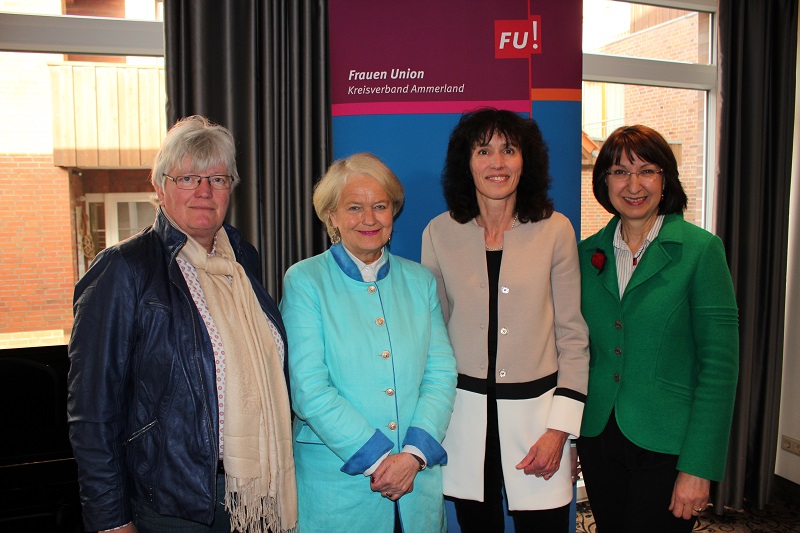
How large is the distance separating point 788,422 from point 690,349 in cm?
272

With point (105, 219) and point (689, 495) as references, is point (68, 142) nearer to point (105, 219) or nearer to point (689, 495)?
point (105, 219)

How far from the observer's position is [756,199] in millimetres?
3562

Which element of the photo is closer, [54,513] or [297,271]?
[297,271]

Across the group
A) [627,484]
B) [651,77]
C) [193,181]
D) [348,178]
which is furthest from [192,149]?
[651,77]

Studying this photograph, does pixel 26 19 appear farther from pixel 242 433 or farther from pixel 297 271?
pixel 242 433

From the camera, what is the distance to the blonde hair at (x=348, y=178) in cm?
182

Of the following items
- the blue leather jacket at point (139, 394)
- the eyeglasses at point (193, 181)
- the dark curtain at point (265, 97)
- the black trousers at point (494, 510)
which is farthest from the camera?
the dark curtain at point (265, 97)

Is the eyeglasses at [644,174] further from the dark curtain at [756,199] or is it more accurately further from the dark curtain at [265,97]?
the dark curtain at [756,199]

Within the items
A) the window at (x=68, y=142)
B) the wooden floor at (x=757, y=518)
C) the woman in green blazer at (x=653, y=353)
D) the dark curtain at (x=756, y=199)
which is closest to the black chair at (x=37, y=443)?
the window at (x=68, y=142)

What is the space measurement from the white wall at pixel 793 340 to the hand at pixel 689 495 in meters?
2.62

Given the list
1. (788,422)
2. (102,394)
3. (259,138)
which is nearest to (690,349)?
(102,394)

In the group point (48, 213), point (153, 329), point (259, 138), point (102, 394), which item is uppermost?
point (259, 138)

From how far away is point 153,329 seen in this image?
151cm

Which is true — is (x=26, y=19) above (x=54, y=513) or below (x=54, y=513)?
above
